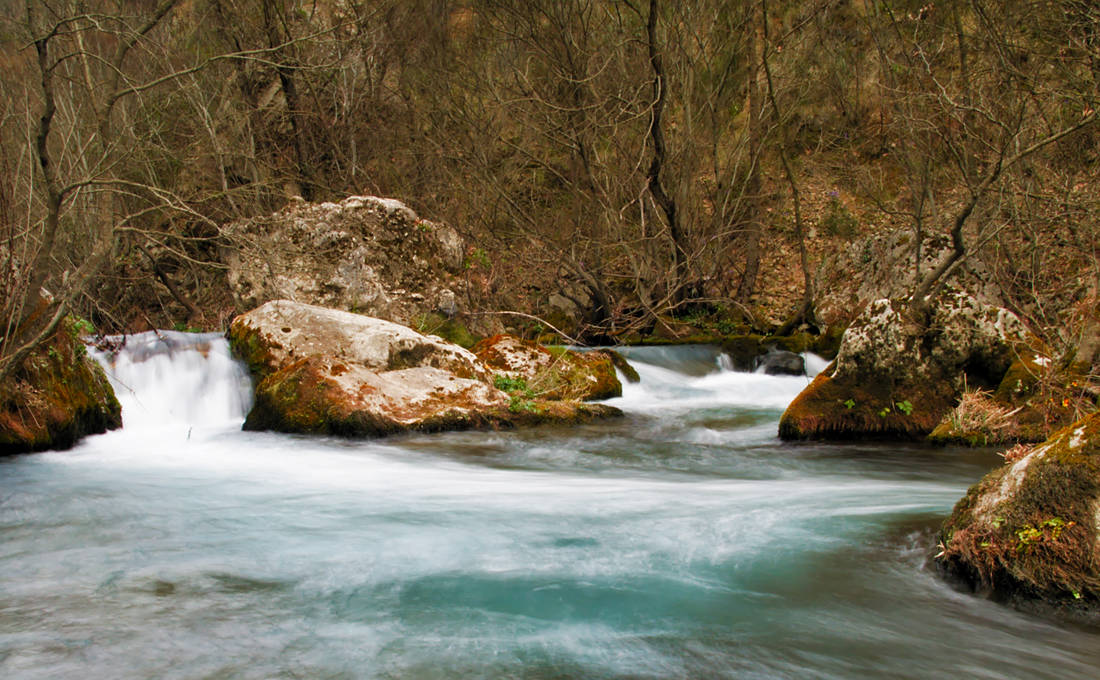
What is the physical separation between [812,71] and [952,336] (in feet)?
33.2

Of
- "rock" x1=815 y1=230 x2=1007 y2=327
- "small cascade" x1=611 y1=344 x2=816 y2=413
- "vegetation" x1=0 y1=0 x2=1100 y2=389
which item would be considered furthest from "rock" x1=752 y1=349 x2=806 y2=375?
"rock" x1=815 y1=230 x2=1007 y2=327

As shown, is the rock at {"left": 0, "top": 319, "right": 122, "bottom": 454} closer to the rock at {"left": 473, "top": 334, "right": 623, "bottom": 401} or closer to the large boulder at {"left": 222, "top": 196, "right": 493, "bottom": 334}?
the rock at {"left": 473, "top": 334, "right": 623, "bottom": 401}

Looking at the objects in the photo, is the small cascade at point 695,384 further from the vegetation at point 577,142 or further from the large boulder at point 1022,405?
the large boulder at point 1022,405

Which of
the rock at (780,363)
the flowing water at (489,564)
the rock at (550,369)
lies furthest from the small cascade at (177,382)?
the rock at (780,363)

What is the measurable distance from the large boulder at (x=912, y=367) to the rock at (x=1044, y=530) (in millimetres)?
4328

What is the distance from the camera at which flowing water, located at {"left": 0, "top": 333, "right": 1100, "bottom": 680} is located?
9.62 ft

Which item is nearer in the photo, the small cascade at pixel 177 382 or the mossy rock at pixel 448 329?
the small cascade at pixel 177 382

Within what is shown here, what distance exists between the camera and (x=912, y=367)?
762cm

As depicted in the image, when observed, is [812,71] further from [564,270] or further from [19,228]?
[19,228]

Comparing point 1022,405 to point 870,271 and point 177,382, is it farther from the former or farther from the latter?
point 177,382

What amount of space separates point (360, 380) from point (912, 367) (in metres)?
5.40

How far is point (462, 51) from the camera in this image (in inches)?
614

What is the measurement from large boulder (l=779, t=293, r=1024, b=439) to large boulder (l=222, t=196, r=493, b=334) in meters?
6.77

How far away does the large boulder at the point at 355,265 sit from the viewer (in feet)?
40.0
